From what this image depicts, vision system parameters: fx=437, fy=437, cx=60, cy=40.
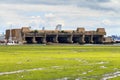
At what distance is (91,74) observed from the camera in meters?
55.8

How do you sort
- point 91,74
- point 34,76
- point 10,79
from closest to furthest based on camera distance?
point 10,79
point 34,76
point 91,74

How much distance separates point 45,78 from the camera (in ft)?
166

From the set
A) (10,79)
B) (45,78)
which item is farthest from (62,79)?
(10,79)

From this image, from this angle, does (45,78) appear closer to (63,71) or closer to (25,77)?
(25,77)

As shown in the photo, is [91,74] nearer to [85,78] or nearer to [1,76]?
[85,78]

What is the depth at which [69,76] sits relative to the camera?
175 ft

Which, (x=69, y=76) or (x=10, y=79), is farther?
(x=69, y=76)

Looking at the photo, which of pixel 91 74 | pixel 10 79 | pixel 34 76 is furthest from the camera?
pixel 91 74

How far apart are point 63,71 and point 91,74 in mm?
4593

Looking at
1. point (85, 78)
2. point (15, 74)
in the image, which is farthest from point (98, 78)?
point (15, 74)

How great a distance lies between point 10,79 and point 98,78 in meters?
10.6

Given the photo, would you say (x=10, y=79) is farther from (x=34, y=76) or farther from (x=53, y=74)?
(x=53, y=74)

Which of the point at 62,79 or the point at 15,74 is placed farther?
the point at 15,74

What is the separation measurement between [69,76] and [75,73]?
137 inches
